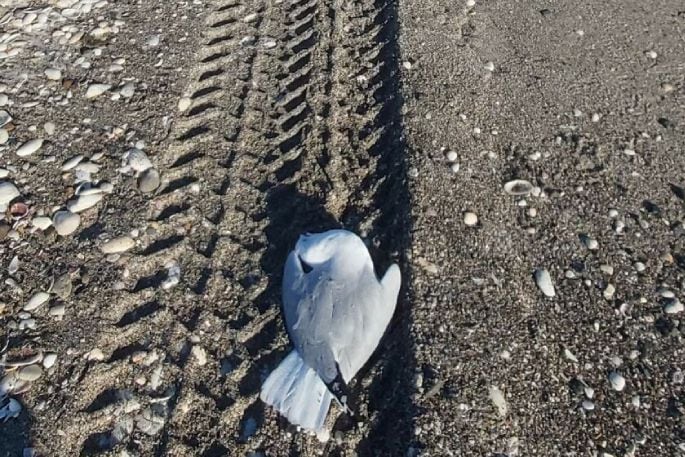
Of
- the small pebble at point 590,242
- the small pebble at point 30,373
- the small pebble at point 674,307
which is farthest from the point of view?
the small pebble at point 590,242

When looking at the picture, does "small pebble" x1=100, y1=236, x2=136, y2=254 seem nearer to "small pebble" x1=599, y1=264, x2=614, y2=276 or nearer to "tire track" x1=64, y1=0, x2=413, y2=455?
"tire track" x1=64, y1=0, x2=413, y2=455

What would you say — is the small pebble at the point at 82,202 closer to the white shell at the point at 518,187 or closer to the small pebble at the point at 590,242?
the white shell at the point at 518,187

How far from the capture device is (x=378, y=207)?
259 centimetres

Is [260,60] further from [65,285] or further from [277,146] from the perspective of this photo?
[65,285]

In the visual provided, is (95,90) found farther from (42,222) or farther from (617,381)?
(617,381)

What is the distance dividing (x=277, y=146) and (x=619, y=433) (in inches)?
67.6

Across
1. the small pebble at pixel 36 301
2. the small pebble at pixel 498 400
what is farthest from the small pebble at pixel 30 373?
the small pebble at pixel 498 400

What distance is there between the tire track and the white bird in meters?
0.08

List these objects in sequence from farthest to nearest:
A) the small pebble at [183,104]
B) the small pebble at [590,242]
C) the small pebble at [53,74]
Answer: the small pebble at [53,74] < the small pebble at [183,104] < the small pebble at [590,242]

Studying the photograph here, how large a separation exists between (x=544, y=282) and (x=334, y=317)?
805mm

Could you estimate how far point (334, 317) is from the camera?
2184mm

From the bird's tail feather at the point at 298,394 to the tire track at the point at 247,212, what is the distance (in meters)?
0.05

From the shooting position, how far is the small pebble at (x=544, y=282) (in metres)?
2.35

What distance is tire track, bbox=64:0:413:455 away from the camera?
213cm
